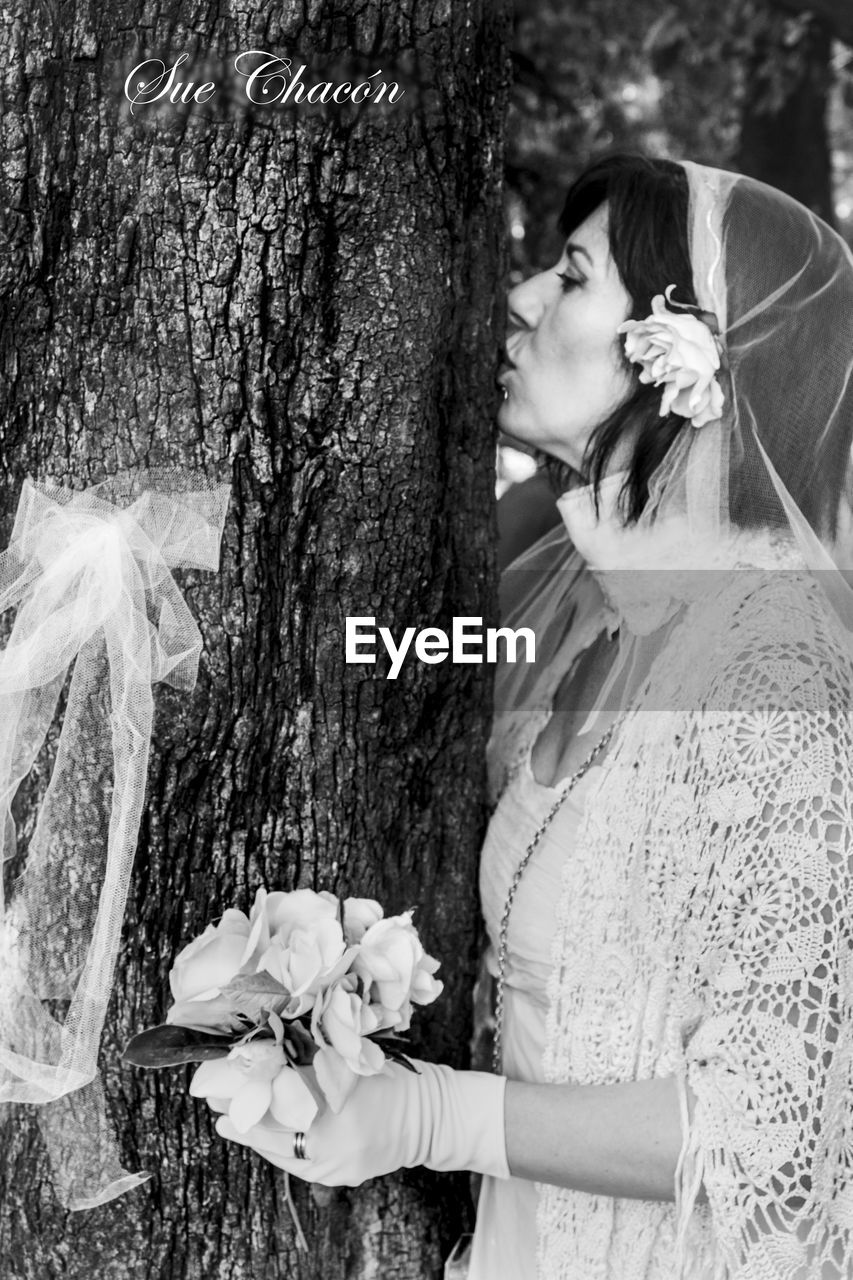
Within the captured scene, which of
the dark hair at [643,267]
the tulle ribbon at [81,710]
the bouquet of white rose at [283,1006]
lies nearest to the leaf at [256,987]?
the bouquet of white rose at [283,1006]

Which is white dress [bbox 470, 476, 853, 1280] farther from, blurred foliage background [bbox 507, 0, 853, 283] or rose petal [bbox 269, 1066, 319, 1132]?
blurred foliage background [bbox 507, 0, 853, 283]

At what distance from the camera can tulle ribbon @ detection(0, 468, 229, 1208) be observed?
4.61ft

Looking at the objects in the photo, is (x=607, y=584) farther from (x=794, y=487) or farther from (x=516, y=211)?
(x=516, y=211)

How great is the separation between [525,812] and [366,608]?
1.48 ft

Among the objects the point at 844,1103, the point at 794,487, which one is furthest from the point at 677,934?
the point at 794,487

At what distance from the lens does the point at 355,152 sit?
4.72 ft

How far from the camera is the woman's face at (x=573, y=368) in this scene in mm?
1793

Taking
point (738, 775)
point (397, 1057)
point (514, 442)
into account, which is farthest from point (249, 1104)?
point (514, 442)

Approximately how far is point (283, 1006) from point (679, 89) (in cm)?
520

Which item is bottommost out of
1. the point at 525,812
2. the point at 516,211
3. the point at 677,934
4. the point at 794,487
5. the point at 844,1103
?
the point at 844,1103

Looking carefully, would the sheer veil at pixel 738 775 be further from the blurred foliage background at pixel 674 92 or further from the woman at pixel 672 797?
the blurred foliage background at pixel 674 92

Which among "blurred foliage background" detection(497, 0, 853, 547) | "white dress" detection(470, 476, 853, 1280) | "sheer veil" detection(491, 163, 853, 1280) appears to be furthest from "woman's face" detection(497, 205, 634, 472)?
"blurred foliage background" detection(497, 0, 853, 547)

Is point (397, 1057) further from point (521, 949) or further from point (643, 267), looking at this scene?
point (643, 267)

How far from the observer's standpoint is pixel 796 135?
5.11m
